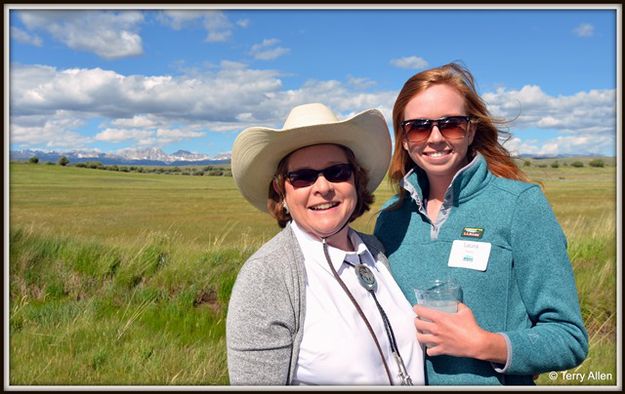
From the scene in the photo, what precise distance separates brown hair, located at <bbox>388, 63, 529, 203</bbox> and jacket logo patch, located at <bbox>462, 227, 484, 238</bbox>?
0.44m

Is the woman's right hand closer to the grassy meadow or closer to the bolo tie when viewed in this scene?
the bolo tie

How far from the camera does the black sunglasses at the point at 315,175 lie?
2.77 m

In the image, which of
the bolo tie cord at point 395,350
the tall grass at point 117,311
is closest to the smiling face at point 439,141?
the bolo tie cord at point 395,350

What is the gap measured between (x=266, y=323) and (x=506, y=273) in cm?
111

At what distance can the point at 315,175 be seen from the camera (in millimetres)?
2773

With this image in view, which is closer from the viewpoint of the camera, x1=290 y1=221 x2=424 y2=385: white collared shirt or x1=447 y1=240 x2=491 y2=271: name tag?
x1=290 y1=221 x2=424 y2=385: white collared shirt

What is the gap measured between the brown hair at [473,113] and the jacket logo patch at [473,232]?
0.44m

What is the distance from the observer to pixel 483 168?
279 cm

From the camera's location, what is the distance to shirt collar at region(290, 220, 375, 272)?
2.65 meters

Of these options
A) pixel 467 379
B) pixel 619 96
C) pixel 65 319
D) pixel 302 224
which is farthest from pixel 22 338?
pixel 619 96

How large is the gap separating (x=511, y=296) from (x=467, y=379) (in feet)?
1.45

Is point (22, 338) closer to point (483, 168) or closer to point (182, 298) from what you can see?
point (182, 298)

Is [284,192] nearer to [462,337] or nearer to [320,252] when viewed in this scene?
[320,252]

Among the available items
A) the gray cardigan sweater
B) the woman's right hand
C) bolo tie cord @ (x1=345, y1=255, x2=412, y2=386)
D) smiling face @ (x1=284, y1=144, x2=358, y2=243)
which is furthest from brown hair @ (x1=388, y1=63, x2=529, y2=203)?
the gray cardigan sweater
